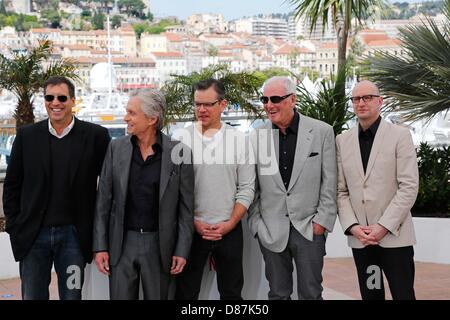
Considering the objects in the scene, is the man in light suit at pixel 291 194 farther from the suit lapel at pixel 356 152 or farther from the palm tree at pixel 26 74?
the palm tree at pixel 26 74

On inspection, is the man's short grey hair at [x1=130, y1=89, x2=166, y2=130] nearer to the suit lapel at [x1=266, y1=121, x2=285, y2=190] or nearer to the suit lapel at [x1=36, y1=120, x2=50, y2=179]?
the suit lapel at [x1=36, y1=120, x2=50, y2=179]

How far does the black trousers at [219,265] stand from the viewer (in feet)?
11.3

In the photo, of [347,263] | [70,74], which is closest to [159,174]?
[347,263]

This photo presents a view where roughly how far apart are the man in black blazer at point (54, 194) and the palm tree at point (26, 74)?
15.3 feet

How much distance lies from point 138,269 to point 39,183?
619 millimetres

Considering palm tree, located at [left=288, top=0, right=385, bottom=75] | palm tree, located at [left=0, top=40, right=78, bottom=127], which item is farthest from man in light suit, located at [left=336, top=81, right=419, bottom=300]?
palm tree, located at [left=288, top=0, right=385, bottom=75]

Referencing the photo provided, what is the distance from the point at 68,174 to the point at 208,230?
72 cm

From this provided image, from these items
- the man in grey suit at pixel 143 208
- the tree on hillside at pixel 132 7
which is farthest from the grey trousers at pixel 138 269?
the tree on hillside at pixel 132 7

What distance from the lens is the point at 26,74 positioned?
26.1 ft

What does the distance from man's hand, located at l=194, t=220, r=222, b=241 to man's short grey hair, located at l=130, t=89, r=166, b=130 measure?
0.50m

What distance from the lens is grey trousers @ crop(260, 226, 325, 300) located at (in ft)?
11.5

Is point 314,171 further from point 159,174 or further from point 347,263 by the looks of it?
point 347,263

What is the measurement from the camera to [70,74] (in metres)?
8.20

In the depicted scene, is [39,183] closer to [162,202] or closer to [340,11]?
[162,202]
